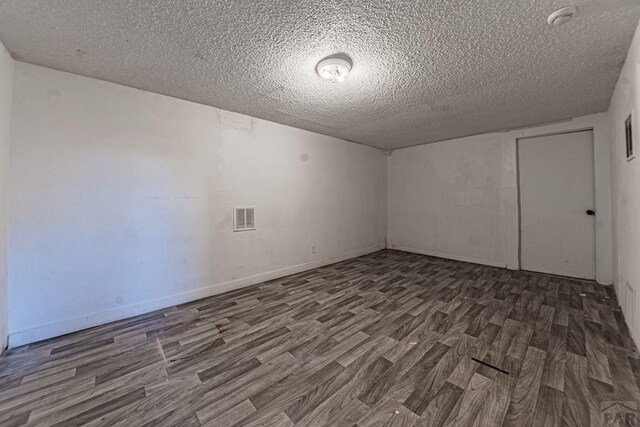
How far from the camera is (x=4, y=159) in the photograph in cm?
185

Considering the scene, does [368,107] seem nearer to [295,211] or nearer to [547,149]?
[295,211]


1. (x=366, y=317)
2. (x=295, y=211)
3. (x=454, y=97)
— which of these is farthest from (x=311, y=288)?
(x=454, y=97)

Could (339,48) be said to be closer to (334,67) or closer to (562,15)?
(334,67)

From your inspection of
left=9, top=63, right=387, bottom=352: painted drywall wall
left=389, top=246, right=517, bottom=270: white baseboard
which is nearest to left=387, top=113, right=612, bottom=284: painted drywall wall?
left=389, top=246, right=517, bottom=270: white baseboard

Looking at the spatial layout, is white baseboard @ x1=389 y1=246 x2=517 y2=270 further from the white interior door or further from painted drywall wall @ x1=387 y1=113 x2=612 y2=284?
the white interior door

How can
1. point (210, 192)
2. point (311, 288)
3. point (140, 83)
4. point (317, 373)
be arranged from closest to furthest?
1. point (317, 373)
2. point (140, 83)
3. point (210, 192)
4. point (311, 288)

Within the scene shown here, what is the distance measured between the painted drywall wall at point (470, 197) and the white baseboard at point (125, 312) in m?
3.06

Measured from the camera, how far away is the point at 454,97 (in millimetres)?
2707

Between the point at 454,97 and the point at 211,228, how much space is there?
10.7ft

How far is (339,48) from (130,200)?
245cm

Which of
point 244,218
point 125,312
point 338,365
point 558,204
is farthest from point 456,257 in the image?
point 125,312

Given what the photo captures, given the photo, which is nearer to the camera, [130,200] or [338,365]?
[338,365]

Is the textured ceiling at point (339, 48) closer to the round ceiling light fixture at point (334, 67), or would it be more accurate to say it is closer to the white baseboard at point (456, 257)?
the round ceiling light fixture at point (334, 67)

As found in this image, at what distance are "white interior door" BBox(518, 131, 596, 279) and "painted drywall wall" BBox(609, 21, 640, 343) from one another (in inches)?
40.2
